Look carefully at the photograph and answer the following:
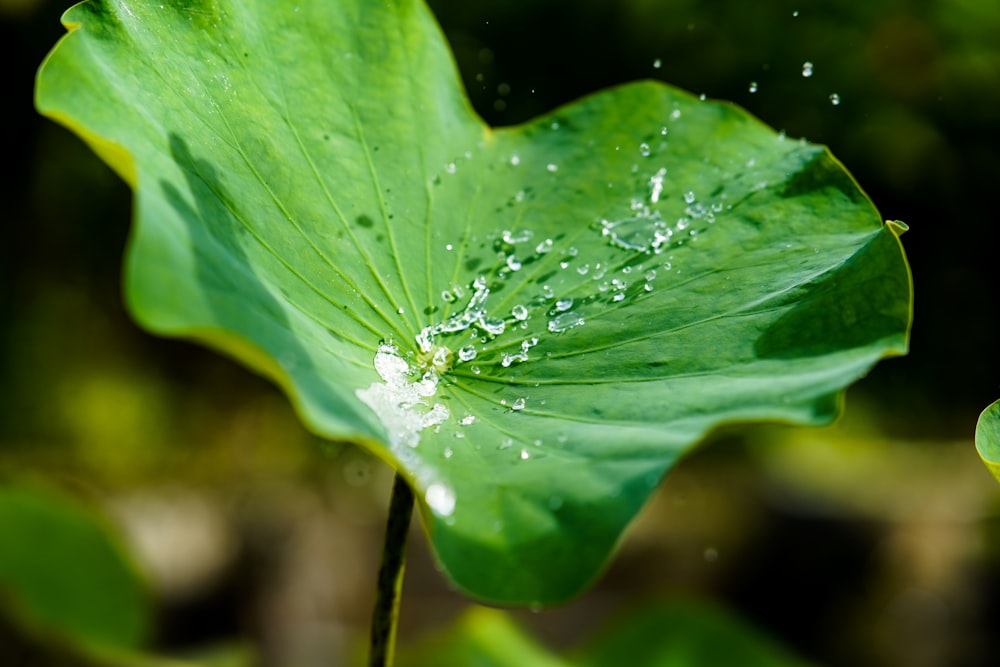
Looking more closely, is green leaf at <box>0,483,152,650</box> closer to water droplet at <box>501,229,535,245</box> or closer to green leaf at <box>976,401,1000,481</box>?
water droplet at <box>501,229,535,245</box>

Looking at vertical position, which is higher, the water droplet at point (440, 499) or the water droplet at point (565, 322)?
the water droplet at point (440, 499)

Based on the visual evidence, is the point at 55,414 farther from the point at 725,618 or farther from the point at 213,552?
the point at 725,618

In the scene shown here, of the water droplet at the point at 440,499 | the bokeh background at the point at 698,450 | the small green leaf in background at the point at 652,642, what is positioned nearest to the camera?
the water droplet at the point at 440,499

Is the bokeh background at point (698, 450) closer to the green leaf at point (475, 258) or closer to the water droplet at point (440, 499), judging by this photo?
the green leaf at point (475, 258)

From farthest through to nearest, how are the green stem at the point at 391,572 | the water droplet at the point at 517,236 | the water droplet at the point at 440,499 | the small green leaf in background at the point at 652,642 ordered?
the small green leaf in background at the point at 652,642 < the water droplet at the point at 517,236 < the green stem at the point at 391,572 < the water droplet at the point at 440,499

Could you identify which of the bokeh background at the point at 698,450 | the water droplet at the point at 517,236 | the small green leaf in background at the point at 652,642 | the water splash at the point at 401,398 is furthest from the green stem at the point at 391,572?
the bokeh background at the point at 698,450

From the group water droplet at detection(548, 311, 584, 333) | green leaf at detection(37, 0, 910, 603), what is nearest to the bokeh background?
green leaf at detection(37, 0, 910, 603)

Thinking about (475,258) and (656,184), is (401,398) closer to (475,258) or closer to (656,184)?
(475,258)
